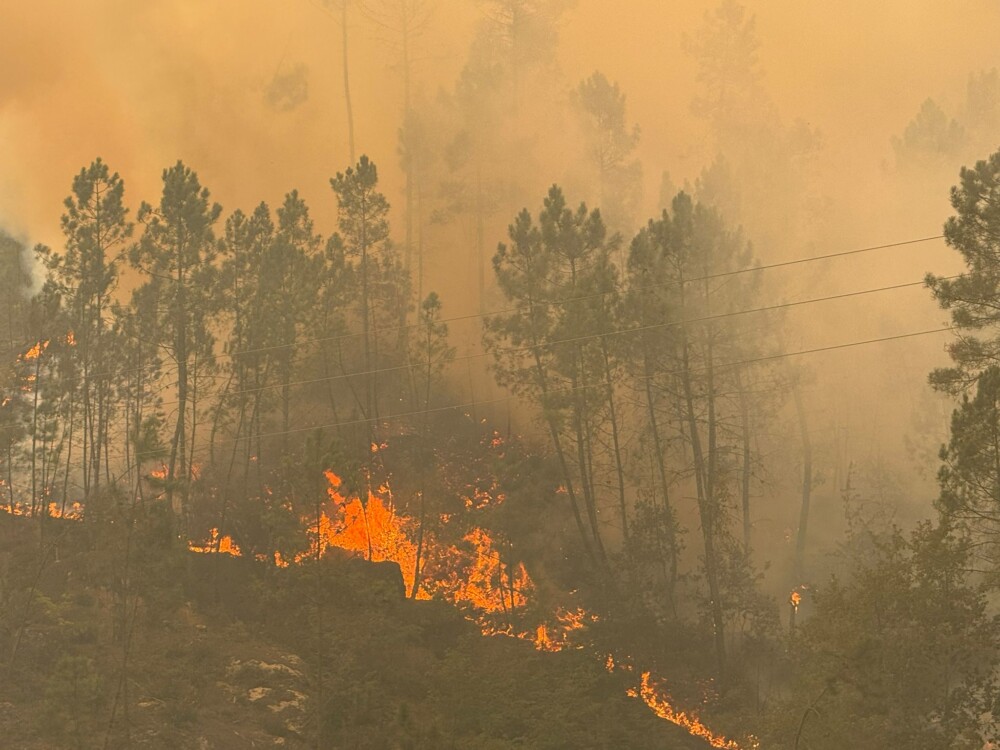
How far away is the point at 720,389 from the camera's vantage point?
40062 mm

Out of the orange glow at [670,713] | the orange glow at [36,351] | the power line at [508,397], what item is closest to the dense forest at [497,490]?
the orange glow at [670,713]

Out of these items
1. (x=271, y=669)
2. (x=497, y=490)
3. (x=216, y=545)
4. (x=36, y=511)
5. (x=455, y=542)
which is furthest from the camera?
(x=497, y=490)

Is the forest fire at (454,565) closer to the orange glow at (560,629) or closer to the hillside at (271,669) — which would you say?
the orange glow at (560,629)

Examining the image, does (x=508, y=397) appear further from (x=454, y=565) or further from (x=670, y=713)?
(x=670, y=713)

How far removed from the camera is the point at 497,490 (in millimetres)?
43250

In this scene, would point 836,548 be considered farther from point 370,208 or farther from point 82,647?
point 82,647

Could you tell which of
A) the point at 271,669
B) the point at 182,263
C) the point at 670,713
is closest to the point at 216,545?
the point at 271,669

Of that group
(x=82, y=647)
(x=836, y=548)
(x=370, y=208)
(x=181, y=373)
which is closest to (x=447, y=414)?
(x=370, y=208)

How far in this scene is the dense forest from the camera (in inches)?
1056

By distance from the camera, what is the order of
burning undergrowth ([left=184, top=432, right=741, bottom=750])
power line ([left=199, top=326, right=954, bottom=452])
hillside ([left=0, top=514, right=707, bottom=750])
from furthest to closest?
1. power line ([left=199, top=326, right=954, bottom=452])
2. burning undergrowth ([left=184, top=432, right=741, bottom=750])
3. hillside ([left=0, top=514, right=707, bottom=750])

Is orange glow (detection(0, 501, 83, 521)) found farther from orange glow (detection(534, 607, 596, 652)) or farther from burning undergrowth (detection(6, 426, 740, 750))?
orange glow (detection(534, 607, 596, 652))

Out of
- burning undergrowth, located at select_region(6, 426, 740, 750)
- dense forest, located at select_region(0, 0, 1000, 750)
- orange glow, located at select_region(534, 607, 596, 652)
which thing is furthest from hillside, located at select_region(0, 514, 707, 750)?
orange glow, located at select_region(534, 607, 596, 652)

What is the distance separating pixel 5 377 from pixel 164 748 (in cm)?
1707

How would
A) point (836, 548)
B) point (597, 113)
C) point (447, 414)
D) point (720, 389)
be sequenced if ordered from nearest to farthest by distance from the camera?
1. point (720, 389)
2. point (836, 548)
3. point (447, 414)
4. point (597, 113)
